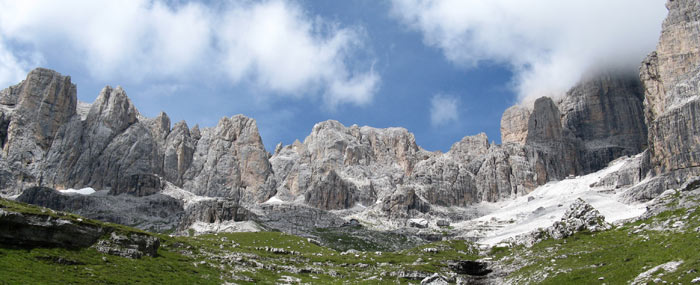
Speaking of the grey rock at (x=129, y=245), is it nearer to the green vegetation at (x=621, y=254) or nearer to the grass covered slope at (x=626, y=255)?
the grass covered slope at (x=626, y=255)

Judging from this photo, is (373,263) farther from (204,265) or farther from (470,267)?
(204,265)

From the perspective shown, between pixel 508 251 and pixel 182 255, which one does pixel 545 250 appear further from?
pixel 182 255

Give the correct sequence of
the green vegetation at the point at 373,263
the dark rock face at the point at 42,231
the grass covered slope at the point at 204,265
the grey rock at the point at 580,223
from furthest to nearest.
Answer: the grey rock at the point at 580,223
the dark rock face at the point at 42,231
the grass covered slope at the point at 204,265
the green vegetation at the point at 373,263

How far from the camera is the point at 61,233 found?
73625 millimetres

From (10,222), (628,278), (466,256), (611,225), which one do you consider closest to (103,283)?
(10,222)

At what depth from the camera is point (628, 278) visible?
205ft

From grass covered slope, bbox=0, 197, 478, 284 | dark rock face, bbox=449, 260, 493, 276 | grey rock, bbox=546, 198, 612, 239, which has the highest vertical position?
grey rock, bbox=546, 198, 612, 239

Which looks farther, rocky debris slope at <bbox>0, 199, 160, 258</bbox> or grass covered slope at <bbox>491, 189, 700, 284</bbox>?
rocky debris slope at <bbox>0, 199, 160, 258</bbox>

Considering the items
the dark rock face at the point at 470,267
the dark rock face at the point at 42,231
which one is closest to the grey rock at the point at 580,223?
the dark rock face at the point at 470,267

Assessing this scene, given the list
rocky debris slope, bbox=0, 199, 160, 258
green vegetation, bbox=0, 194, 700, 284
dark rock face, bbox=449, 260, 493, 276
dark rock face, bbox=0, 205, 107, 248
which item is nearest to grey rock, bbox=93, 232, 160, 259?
rocky debris slope, bbox=0, 199, 160, 258

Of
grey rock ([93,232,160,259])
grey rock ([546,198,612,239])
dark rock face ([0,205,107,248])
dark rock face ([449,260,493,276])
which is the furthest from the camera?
dark rock face ([449,260,493,276])

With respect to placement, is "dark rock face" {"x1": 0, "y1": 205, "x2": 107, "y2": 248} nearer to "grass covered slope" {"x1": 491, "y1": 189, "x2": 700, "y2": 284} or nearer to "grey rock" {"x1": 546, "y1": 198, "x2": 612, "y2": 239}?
"grass covered slope" {"x1": 491, "y1": 189, "x2": 700, "y2": 284}

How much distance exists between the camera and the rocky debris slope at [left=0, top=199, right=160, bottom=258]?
68.4 m

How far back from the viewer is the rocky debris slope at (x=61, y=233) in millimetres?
68375
